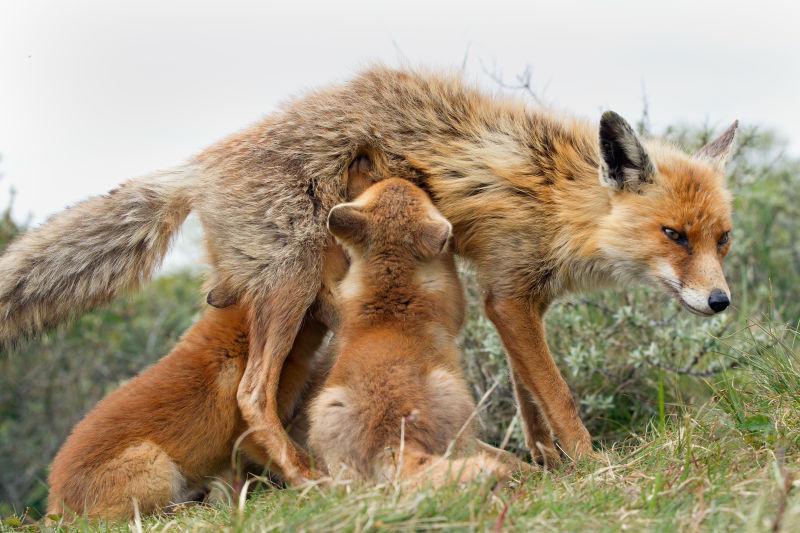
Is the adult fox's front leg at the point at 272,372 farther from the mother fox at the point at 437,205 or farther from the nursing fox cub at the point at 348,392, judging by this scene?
the nursing fox cub at the point at 348,392

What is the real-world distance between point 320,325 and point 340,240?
3.07ft

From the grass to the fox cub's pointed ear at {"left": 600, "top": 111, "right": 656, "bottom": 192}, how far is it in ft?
4.51

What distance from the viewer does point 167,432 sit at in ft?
18.6

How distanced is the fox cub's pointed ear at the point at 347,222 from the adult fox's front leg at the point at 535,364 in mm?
1121

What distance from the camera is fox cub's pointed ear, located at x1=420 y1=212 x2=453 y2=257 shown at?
561 centimetres

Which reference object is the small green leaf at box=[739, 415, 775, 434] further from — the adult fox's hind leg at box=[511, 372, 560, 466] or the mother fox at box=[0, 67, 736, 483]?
the adult fox's hind leg at box=[511, 372, 560, 466]

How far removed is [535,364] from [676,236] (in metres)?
1.26

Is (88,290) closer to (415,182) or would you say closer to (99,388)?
(415,182)

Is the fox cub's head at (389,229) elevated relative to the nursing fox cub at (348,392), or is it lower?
elevated

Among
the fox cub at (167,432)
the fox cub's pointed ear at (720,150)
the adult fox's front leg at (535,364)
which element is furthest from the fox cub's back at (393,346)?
the fox cub's pointed ear at (720,150)

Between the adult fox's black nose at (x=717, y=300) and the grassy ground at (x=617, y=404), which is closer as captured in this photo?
the grassy ground at (x=617, y=404)

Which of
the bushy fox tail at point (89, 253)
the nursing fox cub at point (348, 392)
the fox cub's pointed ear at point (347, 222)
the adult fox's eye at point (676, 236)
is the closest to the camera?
→ the nursing fox cub at point (348, 392)

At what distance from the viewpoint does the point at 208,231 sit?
20.9 ft

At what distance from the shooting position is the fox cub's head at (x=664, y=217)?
568 centimetres
